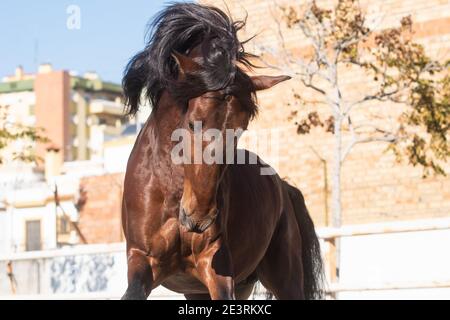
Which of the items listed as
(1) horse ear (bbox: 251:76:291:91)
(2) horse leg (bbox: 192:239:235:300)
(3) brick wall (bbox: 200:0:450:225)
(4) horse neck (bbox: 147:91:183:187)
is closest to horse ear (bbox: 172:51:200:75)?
(4) horse neck (bbox: 147:91:183:187)

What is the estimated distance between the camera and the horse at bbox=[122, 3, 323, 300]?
4801 millimetres

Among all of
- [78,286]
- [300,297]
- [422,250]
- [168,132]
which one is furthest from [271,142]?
[168,132]

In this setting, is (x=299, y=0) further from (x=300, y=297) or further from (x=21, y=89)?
(x=21, y=89)

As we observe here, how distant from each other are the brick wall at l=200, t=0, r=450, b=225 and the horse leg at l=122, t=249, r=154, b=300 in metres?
10.1

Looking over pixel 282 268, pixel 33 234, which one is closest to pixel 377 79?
pixel 282 268

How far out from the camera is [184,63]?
509 centimetres

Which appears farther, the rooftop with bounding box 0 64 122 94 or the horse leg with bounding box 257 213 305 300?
the rooftop with bounding box 0 64 122 94

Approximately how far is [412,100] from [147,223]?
931 cm

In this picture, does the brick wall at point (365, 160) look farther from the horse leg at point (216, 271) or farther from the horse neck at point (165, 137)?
the horse leg at point (216, 271)

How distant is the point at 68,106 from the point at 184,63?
6440cm

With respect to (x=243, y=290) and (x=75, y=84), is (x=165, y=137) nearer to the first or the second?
(x=243, y=290)

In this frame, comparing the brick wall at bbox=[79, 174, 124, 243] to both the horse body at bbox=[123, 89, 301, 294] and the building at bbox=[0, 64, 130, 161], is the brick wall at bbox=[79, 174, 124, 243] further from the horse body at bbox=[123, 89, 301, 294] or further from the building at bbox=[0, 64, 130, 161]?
the building at bbox=[0, 64, 130, 161]

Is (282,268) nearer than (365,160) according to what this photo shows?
Yes

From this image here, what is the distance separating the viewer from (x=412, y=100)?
1379cm
